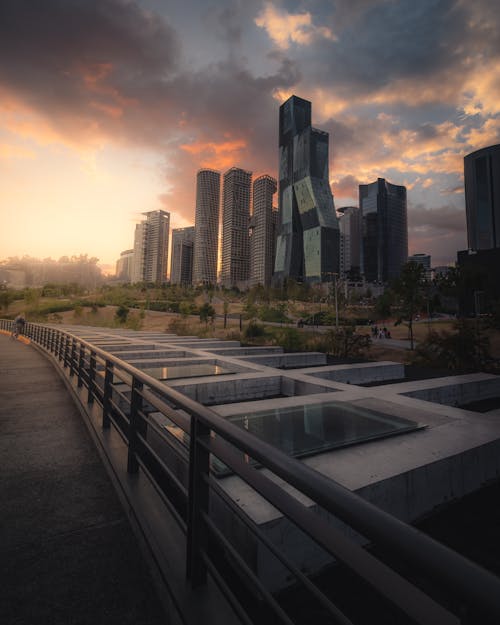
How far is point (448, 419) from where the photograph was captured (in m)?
6.56

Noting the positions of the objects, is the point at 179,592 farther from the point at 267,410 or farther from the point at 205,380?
the point at 205,380

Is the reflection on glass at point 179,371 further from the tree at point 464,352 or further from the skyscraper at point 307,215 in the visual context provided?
the skyscraper at point 307,215

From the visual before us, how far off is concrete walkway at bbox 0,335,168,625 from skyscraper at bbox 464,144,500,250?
224m

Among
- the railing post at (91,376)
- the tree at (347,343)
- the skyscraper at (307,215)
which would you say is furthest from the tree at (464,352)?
the skyscraper at (307,215)

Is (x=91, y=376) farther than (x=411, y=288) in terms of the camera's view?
No

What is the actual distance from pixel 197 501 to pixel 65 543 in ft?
5.24

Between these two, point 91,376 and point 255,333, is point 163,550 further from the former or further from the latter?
point 255,333

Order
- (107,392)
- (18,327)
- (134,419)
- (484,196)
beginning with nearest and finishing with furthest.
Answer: (134,419) < (107,392) < (18,327) < (484,196)

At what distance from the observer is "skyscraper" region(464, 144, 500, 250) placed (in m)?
182

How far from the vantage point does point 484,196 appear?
185750mm

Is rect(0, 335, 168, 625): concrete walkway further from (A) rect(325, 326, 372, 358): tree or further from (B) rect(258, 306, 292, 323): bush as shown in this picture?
(B) rect(258, 306, 292, 323): bush

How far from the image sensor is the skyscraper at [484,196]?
182375 millimetres

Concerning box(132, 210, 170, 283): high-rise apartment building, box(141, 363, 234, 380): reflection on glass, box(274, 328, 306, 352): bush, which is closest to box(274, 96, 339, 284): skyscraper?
box(132, 210, 170, 283): high-rise apartment building

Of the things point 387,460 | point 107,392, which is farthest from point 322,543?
point 107,392
